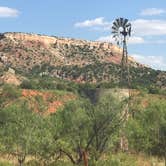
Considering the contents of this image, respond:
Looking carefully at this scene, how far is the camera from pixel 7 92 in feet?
265

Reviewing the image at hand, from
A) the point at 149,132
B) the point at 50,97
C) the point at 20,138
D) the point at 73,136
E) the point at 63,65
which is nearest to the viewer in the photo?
the point at 20,138

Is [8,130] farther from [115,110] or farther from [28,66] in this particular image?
[28,66]

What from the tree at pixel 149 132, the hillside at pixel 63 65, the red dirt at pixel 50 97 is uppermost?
the hillside at pixel 63 65

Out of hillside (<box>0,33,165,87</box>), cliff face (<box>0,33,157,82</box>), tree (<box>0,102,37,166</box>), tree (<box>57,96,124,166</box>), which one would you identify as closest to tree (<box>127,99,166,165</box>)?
tree (<box>57,96,124,166</box>)

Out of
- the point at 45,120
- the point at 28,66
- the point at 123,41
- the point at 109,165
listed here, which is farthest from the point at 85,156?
the point at 28,66

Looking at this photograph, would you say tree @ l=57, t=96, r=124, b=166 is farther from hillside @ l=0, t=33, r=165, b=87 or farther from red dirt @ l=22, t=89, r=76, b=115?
hillside @ l=0, t=33, r=165, b=87

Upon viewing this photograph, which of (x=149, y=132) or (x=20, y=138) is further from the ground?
(x=20, y=138)

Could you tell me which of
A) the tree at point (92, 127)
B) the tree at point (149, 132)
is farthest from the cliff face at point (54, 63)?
the tree at point (92, 127)

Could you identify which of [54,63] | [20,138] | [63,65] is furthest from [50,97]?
[54,63]

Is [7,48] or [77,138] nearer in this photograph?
[77,138]

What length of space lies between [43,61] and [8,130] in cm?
14171

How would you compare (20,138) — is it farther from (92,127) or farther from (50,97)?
(50,97)

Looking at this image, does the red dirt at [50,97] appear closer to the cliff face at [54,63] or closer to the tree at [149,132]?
the tree at [149,132]

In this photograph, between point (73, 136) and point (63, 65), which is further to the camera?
point (63, 65)
